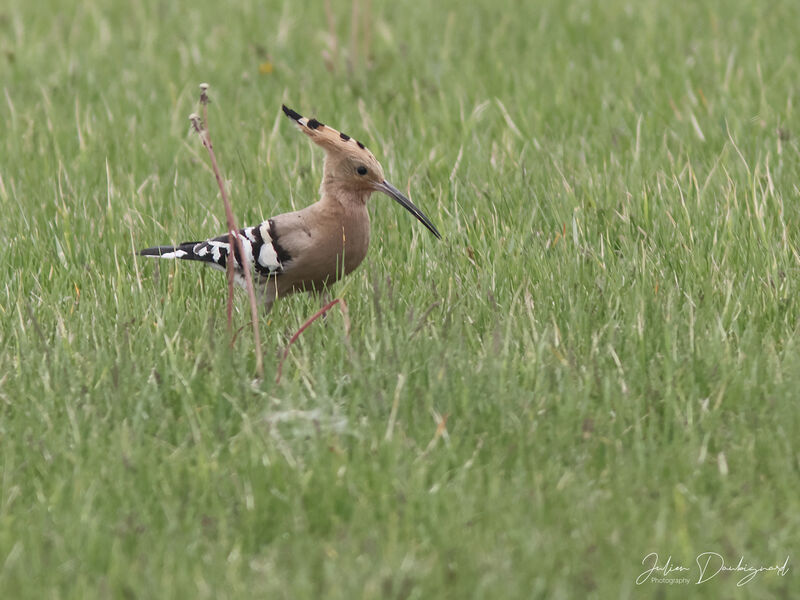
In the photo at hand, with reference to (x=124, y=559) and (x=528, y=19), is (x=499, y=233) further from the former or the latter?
(x=528, y=19)

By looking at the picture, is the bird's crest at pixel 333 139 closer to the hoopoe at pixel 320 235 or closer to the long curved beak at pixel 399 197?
the hoopoe at pixel 320 235

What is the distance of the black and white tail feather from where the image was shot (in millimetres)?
4320

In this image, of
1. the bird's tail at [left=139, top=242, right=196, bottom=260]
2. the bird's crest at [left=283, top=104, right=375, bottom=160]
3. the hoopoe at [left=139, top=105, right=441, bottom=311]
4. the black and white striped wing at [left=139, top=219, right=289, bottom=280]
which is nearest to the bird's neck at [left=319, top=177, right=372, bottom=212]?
the hoopoe at [left=139, top=105, right=441, bottom=311]

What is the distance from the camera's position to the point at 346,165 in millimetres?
4395

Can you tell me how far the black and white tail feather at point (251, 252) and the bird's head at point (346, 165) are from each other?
0.30 meters

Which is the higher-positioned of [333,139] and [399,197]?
[333,139]

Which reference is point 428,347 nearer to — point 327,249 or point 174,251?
point 327,249

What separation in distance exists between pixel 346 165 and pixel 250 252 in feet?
1.57

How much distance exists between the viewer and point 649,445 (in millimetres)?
3252

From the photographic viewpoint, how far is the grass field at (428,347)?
280 centimetres

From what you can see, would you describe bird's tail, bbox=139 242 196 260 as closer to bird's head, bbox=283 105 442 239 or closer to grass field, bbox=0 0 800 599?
grass field, bbox=0 0 800 599

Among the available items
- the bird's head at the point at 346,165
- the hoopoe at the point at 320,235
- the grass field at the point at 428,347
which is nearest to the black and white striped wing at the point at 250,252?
the hoopoe at the point at 320,235

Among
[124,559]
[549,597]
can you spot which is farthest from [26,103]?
[549,597]

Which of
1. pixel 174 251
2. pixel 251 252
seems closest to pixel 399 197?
pixel 251 252
